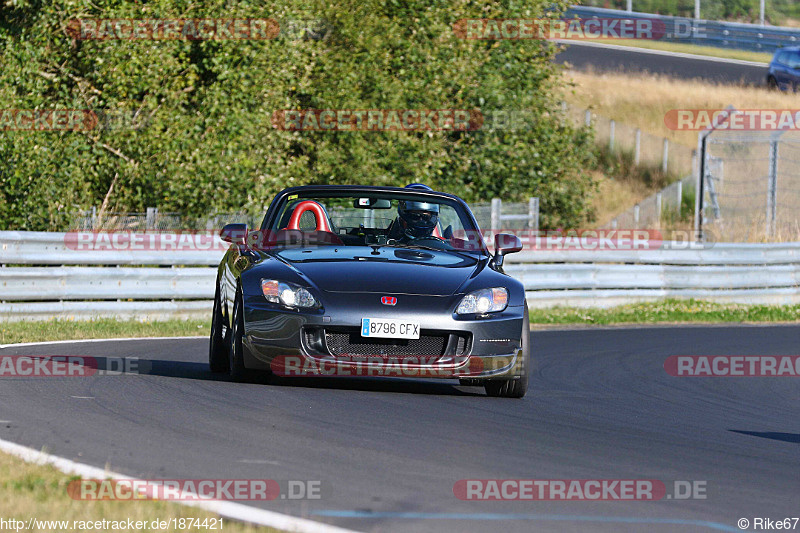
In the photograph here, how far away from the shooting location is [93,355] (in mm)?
10750

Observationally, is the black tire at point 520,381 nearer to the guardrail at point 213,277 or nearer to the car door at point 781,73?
the guardrail at point 213,277

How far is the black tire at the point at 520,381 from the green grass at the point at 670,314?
29.1ft

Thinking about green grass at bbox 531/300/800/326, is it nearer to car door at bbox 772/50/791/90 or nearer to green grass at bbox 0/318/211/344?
green grass at bbox 0/318/211/344

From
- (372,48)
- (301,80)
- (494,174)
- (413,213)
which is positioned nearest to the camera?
(413,213)

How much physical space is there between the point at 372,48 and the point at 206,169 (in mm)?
6063

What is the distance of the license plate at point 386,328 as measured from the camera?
8.06 meters

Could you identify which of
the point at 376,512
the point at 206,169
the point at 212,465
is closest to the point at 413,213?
the point at 212,465

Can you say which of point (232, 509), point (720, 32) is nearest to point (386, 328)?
point (232, 509)

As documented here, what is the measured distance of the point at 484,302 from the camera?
843cm

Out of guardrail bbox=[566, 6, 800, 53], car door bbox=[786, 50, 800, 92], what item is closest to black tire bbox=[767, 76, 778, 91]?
car door bbox=[786, 50, 800, 92]

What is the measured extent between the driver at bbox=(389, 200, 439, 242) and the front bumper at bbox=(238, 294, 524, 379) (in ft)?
4.85

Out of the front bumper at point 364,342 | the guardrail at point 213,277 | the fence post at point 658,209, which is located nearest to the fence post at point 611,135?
the fence post at point 658,209

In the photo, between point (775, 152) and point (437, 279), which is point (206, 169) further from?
point (437, 279)

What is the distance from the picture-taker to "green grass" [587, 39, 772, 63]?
5273 cm
